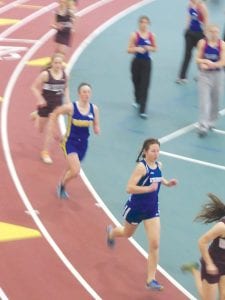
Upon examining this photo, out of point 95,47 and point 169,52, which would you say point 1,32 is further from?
point 169,52

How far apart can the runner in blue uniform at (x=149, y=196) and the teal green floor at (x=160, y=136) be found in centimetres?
79

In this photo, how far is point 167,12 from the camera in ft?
75.8

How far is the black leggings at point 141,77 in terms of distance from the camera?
51.5 ft

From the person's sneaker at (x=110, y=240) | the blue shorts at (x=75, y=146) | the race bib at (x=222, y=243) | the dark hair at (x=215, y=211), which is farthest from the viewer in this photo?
the blue shorts at (x=75, y=146)

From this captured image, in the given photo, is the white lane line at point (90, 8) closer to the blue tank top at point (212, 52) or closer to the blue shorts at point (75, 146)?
the blue tank top at point (212, 52)

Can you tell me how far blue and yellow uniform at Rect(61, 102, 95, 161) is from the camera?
12320 mm

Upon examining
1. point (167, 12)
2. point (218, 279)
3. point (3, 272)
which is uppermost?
point (167, 12)

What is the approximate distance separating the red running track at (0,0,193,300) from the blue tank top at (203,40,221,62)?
3156 millimetres

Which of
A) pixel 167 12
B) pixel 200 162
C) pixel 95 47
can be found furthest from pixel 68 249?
pixel 167 12

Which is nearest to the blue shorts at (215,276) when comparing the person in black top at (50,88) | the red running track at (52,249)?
the red running track at (52,249)

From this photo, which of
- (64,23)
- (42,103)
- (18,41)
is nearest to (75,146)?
(42,103)

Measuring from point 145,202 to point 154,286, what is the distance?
110 cm

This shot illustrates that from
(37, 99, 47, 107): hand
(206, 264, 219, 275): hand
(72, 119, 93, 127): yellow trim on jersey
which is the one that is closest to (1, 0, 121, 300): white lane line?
(37, 99, 47, 107): hand

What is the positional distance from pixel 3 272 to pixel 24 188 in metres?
2.51
